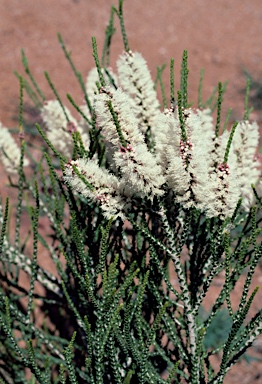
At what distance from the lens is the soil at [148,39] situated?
165 inches

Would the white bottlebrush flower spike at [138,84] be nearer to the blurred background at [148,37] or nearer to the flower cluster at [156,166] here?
the flower cluster at [156,166]

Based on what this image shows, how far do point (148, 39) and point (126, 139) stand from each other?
167 inches

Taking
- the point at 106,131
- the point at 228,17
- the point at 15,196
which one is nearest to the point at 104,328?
the point at 106,131

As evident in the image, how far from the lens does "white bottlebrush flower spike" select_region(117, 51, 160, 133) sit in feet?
3.43

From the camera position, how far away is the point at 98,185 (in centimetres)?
84

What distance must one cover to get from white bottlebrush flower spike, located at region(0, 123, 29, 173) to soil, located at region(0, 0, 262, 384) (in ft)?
8.04

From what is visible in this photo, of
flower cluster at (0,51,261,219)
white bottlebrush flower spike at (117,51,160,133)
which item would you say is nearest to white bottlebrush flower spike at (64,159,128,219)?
flower cluster at (0,51,261,219)

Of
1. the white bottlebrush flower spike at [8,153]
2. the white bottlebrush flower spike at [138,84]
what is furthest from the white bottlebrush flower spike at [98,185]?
the white bottlebrush flower spike at [8,153]

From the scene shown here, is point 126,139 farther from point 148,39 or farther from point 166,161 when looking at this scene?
point 148,39

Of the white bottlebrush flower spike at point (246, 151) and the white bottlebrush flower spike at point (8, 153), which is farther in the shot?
the white bottlebrush flower spike at point (8, 153)

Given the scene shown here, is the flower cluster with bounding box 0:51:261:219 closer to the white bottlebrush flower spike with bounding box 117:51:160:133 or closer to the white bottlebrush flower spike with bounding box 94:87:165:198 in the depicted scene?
the white bottlebrush flower spike with bounding box 94:87:165:198

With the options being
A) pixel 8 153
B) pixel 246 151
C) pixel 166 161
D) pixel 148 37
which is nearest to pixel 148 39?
pixel 148 37

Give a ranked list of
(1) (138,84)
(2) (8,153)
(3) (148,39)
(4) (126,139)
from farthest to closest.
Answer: (3) (148,39)
(2) (8,153)
(1) (138,84)
(4) (126,139)

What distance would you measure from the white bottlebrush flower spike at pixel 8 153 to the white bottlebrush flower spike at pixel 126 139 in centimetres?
64
